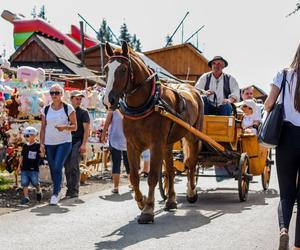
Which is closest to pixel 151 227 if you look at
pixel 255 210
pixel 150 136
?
pixel 150 136

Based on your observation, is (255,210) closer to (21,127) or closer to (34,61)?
(21,127)

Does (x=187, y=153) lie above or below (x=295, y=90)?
below

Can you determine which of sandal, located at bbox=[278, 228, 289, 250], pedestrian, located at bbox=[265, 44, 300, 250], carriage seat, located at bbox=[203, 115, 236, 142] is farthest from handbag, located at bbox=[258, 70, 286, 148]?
carriage seat, located at bbox=[203, 115, 236, 142]

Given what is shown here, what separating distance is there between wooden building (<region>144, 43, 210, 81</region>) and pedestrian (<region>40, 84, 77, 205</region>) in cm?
4010

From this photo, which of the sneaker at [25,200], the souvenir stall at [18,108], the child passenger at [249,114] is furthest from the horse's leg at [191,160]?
the souvenir stall at [18,108]

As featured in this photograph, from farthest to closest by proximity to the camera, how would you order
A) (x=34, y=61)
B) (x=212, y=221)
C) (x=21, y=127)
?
(x=34, y=61) → (x=21, y=127) → (x=212, y=221)

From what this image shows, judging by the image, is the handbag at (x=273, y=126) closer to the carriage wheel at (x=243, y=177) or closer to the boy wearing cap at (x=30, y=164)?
the carriage wheel at (x=243, y=177)

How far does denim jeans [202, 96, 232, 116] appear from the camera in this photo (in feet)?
35.5

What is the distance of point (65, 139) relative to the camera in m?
10.0

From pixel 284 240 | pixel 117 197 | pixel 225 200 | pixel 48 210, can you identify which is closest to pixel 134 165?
pixel 48 210

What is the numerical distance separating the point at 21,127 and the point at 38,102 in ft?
1.80

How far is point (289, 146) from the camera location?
514 cm

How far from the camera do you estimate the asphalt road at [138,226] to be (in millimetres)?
6758

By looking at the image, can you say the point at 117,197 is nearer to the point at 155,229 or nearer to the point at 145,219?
the point at 145,219
